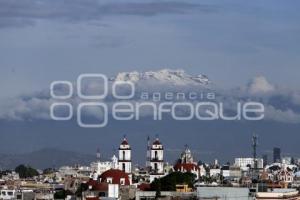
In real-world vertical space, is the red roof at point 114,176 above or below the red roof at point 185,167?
below

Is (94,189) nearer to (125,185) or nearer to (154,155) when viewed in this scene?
(125,185)

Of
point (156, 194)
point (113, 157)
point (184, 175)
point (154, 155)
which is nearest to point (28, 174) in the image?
point (113, 157)

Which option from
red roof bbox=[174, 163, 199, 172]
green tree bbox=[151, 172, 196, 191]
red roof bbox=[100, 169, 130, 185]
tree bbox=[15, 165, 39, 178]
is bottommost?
green tree bbox=[151, 172, 196, 191]

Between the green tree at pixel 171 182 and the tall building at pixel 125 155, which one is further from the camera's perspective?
Result: the tall building at pixel 125 155

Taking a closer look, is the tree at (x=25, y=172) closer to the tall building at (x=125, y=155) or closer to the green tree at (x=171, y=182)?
the tall building at (x=125, y=155)

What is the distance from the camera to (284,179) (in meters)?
93.0

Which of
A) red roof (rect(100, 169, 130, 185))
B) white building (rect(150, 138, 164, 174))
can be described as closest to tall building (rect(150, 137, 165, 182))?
white building (rect(150, 138, 164, 174))

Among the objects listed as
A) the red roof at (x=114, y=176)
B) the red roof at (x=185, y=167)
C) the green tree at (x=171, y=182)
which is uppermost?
the red roof at (x=185, y=167)

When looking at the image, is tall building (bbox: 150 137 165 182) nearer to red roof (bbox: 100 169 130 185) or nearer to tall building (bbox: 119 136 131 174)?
tall building (bbox: 119 136 131 174)

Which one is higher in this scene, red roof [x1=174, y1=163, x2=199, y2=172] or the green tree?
red roof [x1=174, y1=163, x2=199, y2=172]

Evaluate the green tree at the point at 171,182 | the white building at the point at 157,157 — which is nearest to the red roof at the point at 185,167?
the white building at the point at 157,157

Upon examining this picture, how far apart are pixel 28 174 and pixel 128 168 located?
3145 centimetres

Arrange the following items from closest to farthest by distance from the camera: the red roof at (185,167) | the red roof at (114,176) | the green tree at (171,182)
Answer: the green tree at (171,182)
the red roof at (114,176)
the red roof at (185,167)

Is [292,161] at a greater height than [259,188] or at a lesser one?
greater
